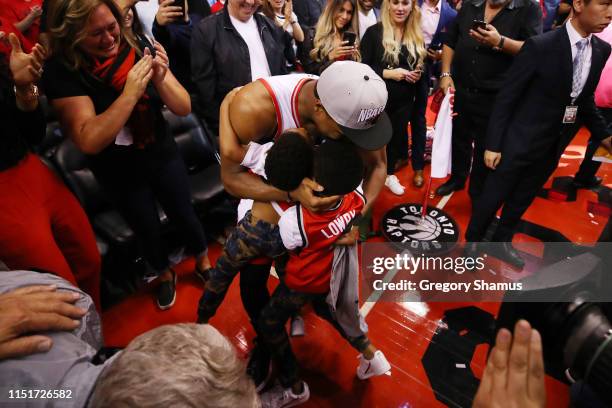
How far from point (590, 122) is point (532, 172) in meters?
0.50

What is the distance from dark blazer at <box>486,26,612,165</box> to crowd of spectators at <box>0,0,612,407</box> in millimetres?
12

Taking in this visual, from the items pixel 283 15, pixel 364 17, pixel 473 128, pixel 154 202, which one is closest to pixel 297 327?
pixel 154 202

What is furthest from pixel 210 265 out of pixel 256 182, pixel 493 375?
pixel 493 375

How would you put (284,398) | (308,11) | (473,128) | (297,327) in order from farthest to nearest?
(308,11) → (473,128) → (297,327) → (284,398)

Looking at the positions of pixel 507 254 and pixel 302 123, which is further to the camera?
pixel 507 254

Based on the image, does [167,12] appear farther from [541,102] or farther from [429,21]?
[429,21]

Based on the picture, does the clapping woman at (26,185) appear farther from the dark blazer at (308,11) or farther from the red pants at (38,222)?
the dark blazer at (308,11)

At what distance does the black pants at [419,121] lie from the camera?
12.0 feet

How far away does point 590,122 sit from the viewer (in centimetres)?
257

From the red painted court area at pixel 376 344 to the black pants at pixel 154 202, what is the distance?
405mm

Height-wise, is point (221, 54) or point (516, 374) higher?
point (221, 54)

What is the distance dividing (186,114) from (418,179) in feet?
8.66

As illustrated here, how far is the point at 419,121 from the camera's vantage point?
150 inches

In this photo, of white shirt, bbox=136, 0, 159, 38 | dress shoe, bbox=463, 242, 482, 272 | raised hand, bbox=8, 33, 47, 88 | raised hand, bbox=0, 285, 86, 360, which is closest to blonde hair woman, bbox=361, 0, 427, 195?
dress shoe, bbox=463, 242, 482, 272
